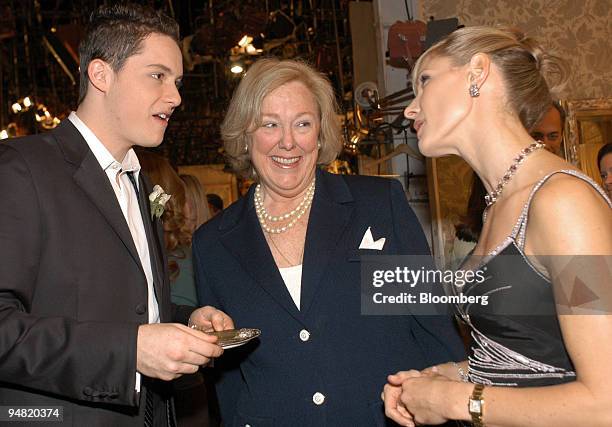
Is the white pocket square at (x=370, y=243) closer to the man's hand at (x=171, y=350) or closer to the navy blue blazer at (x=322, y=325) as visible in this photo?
the navy blue blazer at (x=322, y=325)

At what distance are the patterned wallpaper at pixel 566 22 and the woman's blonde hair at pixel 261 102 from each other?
2403 millimetres

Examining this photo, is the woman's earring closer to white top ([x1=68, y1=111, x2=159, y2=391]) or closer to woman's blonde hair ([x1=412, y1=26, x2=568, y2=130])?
woman's blonde hair ([x1=412, y1=26, x2=568, y2=130])

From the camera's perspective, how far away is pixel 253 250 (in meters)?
2.69

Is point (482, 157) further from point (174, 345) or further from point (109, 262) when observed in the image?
point (109, 262)

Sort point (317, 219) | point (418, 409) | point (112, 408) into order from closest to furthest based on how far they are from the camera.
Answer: point (418, 409) → point (112, 408) → point (317, 219)

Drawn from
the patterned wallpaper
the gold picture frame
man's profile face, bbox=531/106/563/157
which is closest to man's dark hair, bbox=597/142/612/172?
the gold picture frame

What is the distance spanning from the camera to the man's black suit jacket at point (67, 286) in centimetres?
182

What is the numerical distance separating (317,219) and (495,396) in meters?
1.23

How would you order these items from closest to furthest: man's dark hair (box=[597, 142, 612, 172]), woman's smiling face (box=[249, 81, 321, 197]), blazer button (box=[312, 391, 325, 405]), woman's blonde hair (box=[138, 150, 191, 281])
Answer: blazer button (box=[312, 391, 325, 405]) → woman's smiling face (box=[249, 81, 321, 197]) → woman's blonde hair (box=[138, 150, 191, 281]) → man's dark hair (box=[597, 142, 612, 172])

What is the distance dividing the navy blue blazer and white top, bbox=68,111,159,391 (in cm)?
38

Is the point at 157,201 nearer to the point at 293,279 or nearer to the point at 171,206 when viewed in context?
the point at 293,279

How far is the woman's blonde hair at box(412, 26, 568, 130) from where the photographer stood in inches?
74.5

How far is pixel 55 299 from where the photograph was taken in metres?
1.98

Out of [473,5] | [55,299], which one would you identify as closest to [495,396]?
[55,299]
